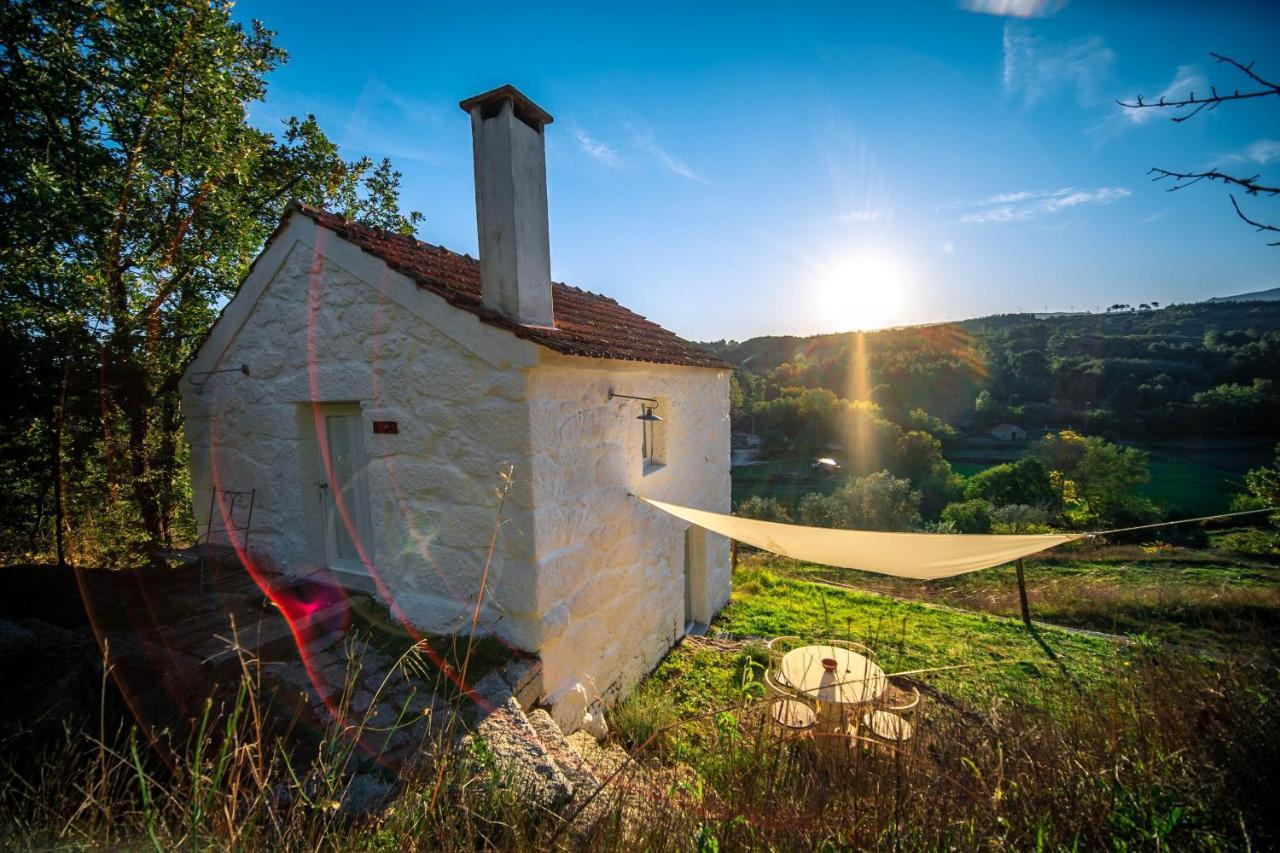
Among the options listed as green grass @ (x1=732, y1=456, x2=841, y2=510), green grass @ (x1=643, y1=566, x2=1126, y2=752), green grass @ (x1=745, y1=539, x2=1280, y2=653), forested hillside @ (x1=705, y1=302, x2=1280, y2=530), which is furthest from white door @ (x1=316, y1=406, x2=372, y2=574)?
green grass @ (x1=732, y1=456, x2=841, y2=510)

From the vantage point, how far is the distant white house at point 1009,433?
141 feet

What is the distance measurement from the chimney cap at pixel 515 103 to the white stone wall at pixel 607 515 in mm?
2382

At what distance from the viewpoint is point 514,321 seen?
14.8 ft

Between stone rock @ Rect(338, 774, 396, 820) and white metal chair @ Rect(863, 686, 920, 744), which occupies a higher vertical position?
white metal chair @ Rect(863, 686, 920, 744)

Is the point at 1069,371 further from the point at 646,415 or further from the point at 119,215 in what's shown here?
the point at 119,215

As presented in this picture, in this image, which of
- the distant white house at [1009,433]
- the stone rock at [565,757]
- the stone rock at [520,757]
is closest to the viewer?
the stone rock at [520,757]

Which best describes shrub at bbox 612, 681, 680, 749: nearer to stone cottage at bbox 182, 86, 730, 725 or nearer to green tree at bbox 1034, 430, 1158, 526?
stone cottage at bbox 182, 86, 730, 725

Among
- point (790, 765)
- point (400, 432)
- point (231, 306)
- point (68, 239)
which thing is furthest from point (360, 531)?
point (68, 239)

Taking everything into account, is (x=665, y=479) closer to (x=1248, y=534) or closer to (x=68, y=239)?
(x=68, y=239)

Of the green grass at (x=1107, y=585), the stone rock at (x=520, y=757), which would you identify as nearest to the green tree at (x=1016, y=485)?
the green grass at (x=1107, y=585)

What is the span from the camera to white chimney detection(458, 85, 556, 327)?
455 cm

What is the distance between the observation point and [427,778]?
2723 millimetres

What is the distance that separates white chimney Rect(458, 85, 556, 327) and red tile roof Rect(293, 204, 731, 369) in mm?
253

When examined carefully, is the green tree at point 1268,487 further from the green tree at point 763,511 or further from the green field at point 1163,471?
the green tree at point 763,511
